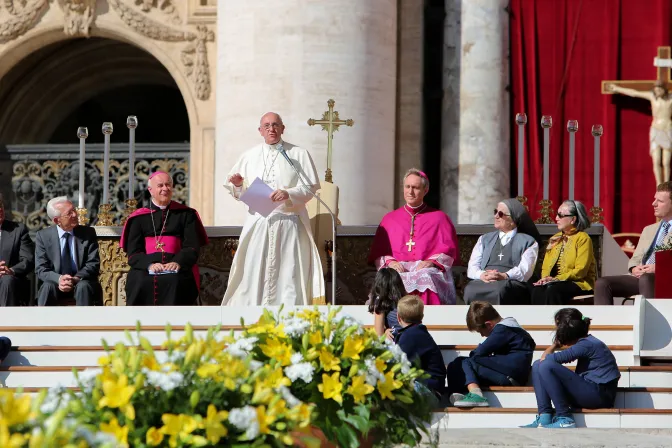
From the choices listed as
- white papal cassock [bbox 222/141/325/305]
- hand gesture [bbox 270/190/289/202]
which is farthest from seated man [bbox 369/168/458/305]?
hand gesture [bbox 270/190/289/202]

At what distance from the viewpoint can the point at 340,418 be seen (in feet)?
15.1

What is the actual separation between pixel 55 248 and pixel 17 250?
32cm

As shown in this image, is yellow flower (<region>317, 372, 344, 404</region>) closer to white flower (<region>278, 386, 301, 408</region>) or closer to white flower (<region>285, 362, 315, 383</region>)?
white flower (<region>285, 362, 315, 383</region>)

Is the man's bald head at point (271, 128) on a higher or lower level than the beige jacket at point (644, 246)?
higher

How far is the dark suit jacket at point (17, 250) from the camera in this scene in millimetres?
9977

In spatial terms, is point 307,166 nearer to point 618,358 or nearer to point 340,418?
point 618,358

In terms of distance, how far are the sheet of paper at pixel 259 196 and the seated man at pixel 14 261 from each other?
1578mm

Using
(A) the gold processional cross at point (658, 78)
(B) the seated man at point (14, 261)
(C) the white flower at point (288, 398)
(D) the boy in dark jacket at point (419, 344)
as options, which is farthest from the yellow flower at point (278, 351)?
(A) the gold processional cross at point (658, 78)

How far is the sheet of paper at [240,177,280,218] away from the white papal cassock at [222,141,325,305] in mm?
101

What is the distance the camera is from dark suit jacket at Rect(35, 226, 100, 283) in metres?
9.88

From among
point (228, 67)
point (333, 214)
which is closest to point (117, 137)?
point (228, 67)

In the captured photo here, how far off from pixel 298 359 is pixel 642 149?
10.2 m

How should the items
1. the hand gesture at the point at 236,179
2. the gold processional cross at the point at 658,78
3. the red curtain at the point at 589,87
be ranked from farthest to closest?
the red curtain at the point at 589,87, the gold processional cross at the point at 658,78, the hand gesture at the point at 236,179

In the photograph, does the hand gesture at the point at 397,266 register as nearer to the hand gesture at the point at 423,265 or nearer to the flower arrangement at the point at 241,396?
the hand gesture at the point at 423,265
